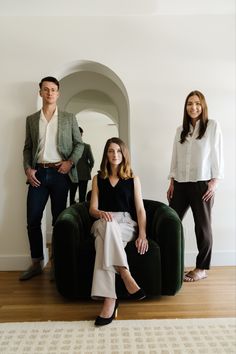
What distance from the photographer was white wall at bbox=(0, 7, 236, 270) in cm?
284

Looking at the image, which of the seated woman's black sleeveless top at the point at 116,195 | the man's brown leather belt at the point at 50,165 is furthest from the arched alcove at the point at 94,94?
the seated woman's black sleeveless top at the point at 116,195

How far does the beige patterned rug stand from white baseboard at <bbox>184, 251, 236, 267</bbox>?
1.10 meters

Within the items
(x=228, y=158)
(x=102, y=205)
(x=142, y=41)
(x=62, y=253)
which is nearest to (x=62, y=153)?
(x=102, y=205)

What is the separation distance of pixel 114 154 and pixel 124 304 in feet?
3.30

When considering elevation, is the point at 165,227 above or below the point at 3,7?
below

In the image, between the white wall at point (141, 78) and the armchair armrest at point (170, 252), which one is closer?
the armchair armrest at point (170, 252)

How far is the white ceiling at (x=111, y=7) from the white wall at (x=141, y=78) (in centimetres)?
5

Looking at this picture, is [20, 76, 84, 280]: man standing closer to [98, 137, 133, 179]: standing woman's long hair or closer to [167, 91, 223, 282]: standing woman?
[98, 137, 133, 179]: standing woman's long hair

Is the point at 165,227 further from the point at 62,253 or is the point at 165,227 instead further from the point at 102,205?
the point at 62,253

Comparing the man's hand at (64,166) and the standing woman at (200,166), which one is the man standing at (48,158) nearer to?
the man's hand at (64,166)

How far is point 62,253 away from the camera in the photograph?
1.99 metres

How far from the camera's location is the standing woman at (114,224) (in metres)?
1.84

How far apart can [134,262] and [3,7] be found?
247 centimetres

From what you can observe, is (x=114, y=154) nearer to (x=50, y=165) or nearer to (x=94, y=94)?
(x=50, y=165)
